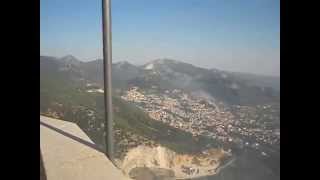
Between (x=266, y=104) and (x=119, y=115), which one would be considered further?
(x=119, y=115)

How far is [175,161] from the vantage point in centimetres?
335

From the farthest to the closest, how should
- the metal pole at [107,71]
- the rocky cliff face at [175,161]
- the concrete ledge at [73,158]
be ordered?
1. the rocky cliff face at [175,161]
2. the metal pole at [107,71]
3. the concrete ledge at [73,158]

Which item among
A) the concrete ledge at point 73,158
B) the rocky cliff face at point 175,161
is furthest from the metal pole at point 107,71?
the rocky cliff face at point 175,161

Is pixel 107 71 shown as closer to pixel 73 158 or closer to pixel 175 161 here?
pixel 73 158

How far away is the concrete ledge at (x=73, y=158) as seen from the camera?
8.32 feet

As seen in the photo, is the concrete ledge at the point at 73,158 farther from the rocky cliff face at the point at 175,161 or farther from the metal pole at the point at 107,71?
the rocky cliff face at the point at 175,161

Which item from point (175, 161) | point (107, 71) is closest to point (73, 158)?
point (107, 71)

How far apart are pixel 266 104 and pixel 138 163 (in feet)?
4.62

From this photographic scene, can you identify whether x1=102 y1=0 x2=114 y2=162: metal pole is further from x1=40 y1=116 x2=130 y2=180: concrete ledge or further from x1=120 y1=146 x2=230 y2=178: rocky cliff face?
x1=120 y1=146 x2=230 y2=178: rocky cliff face

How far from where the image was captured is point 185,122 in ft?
11.5

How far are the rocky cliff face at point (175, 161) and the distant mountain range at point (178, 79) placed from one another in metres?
0.58
